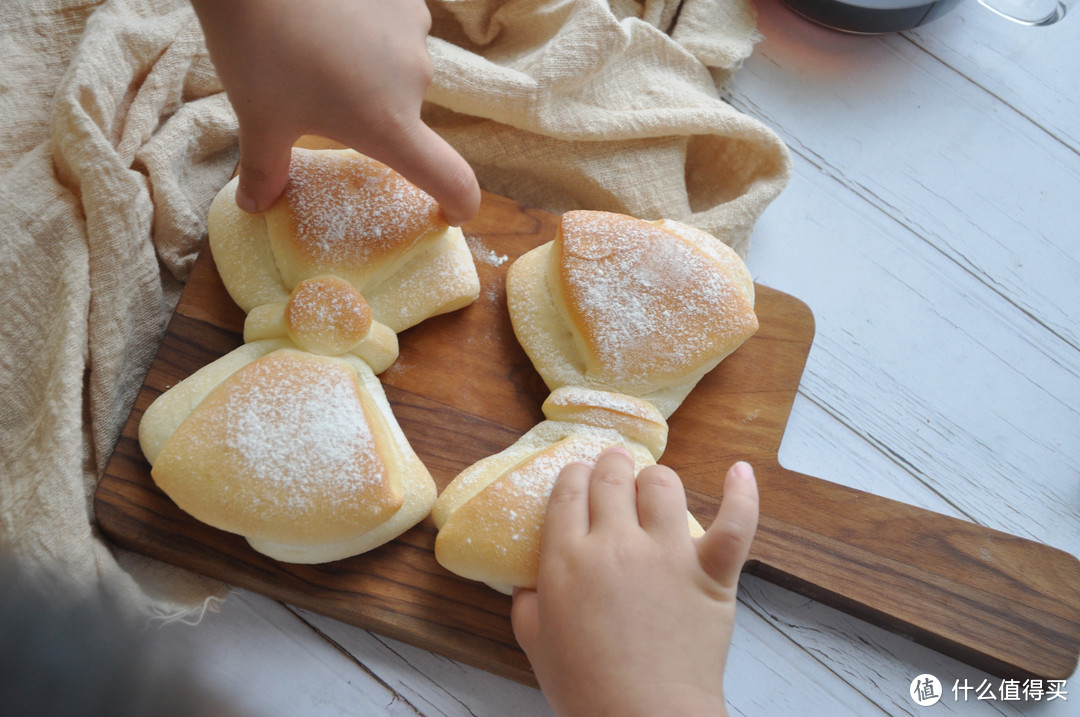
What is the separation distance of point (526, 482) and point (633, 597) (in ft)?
0.50

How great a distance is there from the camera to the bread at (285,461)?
75 cm

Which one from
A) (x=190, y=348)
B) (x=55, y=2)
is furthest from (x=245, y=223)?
(x=55, y=2)

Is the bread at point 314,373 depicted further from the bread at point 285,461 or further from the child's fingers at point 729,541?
the child's fingers at point 729,541

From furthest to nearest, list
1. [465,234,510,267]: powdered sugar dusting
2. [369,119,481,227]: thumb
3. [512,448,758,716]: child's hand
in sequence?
1. [465,234,510,267]: powdered sugar dusting
2. [369,119,481,227]: thumb
3. [512,448,758,716]: child's hand

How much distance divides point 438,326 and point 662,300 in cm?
26

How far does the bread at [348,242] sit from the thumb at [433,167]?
4 centimetres

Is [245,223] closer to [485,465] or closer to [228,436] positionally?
[228,436]

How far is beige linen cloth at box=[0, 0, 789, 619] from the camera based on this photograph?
84 centimetres

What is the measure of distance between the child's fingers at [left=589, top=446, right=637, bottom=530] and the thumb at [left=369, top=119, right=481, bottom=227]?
0.30 m

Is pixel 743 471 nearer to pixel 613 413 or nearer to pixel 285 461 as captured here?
pixel 613 413

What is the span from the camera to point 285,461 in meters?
0.75

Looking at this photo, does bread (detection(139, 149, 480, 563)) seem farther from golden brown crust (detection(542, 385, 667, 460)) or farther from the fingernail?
the fingernail

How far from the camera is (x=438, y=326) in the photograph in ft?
3.01

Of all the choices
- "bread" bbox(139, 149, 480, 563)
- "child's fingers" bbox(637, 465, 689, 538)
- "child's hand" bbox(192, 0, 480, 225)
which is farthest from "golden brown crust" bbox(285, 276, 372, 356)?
"child's fingers" bbox(637, 465, 689, 538)
